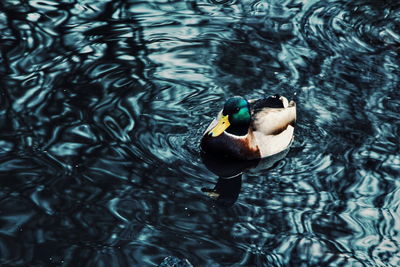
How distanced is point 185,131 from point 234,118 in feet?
1.70

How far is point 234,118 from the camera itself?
793 cm

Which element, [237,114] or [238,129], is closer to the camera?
[237,114]

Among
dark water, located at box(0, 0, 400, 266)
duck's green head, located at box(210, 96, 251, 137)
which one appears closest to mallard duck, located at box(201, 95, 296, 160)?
duck's green head, located at box(210, 96, 251, 137)

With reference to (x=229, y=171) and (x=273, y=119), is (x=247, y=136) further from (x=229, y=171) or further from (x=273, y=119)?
(x=229, y=171)

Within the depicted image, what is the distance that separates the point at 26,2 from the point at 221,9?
8.11 feet

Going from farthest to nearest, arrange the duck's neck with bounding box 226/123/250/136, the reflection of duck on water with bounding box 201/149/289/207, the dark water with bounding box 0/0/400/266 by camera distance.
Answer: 1. the duck's neck with bounding box 226/123/250/136
2. the reflection of duck on water with bounding box 201/149/289/207
3. the dark water with bounding box 0/0/400/266

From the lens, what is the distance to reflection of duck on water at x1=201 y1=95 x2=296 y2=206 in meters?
7.82

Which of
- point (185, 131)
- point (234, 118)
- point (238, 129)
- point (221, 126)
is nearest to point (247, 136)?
point (238, 129)

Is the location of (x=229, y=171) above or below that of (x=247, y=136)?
below

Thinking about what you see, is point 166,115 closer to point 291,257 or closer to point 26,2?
point 291,257

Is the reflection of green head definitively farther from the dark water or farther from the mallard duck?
the dark water

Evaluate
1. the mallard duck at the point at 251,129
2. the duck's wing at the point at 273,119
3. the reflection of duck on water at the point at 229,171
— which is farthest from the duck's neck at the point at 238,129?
the reflection of duck on water at the point at 229,171

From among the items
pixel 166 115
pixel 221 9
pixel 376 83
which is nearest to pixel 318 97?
pixel 376 83

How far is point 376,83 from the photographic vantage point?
8.92 m
